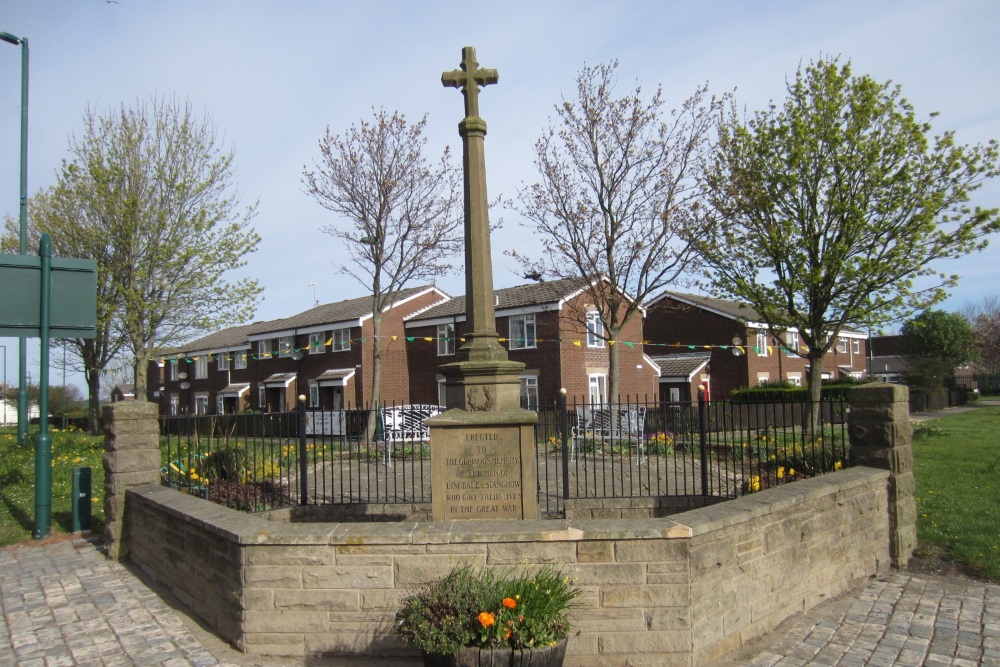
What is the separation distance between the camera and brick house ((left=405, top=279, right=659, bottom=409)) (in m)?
29.9

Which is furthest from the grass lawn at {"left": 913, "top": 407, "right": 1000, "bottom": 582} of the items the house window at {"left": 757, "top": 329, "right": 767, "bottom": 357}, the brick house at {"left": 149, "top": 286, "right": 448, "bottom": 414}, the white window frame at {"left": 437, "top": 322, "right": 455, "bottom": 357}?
the brick house at {"left": 149, "top": 286, "right": 448, "bottom": 414}

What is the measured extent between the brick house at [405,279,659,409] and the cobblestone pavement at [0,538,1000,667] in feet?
66.1

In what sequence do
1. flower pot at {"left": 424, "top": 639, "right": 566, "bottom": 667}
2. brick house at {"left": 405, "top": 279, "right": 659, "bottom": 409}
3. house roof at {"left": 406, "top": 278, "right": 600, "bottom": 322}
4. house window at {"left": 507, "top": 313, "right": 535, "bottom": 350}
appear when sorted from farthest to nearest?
house window at {"left": 507, "top": 313, "right": 535, "bottom": 350} < brick house at {"left": 405, "top": 279, "right": 659, "bottom": 409} < house roof at {"left": 406, "top": 278, "right": 600, "bottom": 322} < flower pot at {"left": 424, "top": 639, "right": 566, "bottom": 667}

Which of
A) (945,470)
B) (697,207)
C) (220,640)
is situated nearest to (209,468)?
(220,640)

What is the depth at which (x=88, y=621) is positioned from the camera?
19.2 feet

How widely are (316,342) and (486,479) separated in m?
32.4

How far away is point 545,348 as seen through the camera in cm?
3045

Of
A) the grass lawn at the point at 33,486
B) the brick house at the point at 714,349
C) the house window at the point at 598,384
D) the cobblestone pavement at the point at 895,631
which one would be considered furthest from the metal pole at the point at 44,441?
the brick house at the point at 714,349

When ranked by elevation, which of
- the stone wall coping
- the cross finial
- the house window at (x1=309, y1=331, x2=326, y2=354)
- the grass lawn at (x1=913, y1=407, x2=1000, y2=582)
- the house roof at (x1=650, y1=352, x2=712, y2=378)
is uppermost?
the cross finial

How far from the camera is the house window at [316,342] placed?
123 ft

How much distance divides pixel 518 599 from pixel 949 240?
16672mm

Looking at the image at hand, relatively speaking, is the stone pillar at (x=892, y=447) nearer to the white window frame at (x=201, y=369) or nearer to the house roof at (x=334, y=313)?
the house roof at (x=334, y=313)

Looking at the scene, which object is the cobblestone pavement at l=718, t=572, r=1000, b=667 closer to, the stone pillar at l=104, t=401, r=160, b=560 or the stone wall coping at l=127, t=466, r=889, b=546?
the stone wall coping at l=127, t=466, r=889, b=546

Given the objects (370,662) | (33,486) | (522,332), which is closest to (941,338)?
(522,332)
